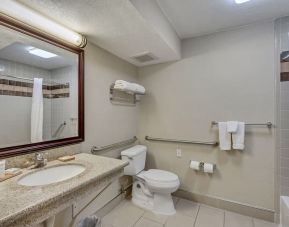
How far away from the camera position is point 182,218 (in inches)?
73.9

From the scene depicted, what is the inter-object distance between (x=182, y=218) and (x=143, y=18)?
2087 millimetres

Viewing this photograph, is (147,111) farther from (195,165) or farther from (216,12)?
(216,12)

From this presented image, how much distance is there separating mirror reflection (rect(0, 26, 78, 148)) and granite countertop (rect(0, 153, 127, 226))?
35 centimetres

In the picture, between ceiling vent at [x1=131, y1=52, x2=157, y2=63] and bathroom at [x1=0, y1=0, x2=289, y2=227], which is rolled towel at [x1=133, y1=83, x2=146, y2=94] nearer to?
bathroom at [x1=0, y1=0, x2=289, y2=227]

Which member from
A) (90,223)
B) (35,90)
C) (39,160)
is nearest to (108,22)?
(35,90)

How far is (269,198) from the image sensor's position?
184 centimetres

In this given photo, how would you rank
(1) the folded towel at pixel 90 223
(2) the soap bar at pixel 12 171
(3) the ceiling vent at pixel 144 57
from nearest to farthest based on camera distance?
(1) the folded towel at pixel 90 223 → (2) the soap bar at pixel 12 171 → (3) the ceiling vent at pixel 144 57

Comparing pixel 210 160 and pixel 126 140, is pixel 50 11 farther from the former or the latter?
pixel 210 160

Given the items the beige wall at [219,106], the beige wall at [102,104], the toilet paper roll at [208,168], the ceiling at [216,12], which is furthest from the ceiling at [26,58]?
the toilet paper roll at [208,168]

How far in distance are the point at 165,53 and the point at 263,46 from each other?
110cm

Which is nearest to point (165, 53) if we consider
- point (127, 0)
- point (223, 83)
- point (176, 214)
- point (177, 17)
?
point (177, 17)

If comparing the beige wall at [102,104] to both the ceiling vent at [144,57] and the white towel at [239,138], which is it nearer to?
the ceiling vent at [144,57]

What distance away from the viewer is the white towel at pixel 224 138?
195cm

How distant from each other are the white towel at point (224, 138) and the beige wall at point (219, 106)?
11 centimetres
